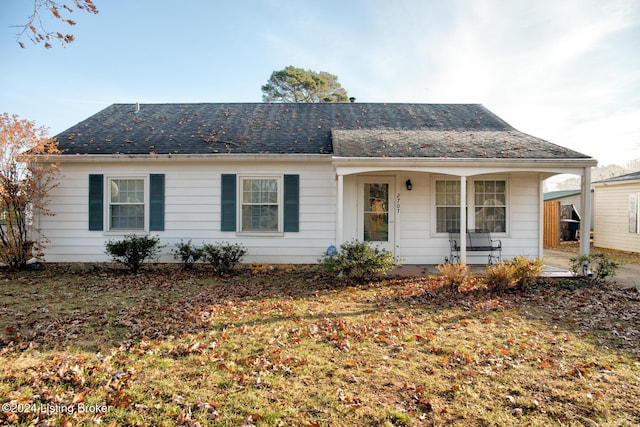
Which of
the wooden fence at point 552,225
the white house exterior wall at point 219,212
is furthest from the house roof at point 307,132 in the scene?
the wooden fence at point 552,225

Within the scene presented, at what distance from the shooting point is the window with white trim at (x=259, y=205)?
9.09 metres

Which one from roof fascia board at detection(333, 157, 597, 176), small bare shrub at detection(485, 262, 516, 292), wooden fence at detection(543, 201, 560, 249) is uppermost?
roof fascia board at detection(333, 157, 597, 176)

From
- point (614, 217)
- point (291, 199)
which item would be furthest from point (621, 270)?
point (291, 199)

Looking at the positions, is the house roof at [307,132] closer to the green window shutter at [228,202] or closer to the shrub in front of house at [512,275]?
the green window shutter at [228,202]

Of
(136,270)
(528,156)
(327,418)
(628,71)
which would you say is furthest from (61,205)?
(628,71)

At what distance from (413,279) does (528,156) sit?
154 inches

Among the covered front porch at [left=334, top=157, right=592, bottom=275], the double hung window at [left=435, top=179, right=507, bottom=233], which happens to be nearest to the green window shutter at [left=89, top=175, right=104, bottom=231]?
the covered front porch at [left=334, top=157, right=592, bottom=275]

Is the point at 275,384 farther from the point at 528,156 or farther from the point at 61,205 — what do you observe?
the point at 61,205

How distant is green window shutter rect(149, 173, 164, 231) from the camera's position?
29.6 feet

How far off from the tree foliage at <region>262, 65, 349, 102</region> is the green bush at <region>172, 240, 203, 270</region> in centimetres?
1732

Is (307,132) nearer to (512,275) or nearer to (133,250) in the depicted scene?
(133,250)

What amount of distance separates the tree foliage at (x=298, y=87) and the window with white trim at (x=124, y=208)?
55.6 ft

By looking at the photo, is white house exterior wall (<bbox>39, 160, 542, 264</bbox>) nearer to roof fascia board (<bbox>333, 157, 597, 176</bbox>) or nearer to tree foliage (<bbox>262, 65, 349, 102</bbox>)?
roof fascia board (<bbox>333, 157, 597, 176</bbox>)

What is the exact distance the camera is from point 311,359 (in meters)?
3.66
